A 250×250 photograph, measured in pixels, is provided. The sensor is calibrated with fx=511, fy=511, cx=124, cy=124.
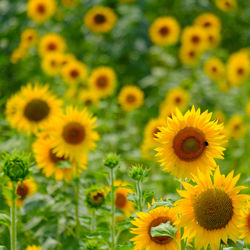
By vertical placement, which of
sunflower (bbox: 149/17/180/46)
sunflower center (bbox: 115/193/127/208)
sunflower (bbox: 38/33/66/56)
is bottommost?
sunflower center (bbox: 115/193/127/208)

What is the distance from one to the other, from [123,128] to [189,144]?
2.97m

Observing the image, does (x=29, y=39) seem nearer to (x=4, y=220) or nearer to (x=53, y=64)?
(x=53, y=64)

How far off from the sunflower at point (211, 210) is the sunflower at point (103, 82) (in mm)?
3003

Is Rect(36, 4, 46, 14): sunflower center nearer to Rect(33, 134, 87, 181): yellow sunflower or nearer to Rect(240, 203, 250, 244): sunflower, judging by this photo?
Rect(33, 134, 87, 181): yellow sunflower

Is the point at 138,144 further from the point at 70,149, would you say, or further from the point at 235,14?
the point at 235,14

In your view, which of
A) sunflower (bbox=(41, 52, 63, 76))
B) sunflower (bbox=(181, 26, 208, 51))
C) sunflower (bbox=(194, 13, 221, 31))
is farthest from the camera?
sunflower (bbox=(194, 13, 221, 31))

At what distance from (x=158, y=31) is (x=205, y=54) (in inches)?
24.1

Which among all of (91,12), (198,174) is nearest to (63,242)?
(198,174)

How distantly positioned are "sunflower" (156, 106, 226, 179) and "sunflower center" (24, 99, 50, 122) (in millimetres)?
1406

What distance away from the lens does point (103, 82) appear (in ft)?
14.4

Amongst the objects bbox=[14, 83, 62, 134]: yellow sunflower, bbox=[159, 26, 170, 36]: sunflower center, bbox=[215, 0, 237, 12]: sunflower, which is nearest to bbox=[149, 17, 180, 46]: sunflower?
bbox=[159, 26, 170, 36]: sunflower center

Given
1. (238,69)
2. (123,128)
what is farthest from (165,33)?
(123,128)

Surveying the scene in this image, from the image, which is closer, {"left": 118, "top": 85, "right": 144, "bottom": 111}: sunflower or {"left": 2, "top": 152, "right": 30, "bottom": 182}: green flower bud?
{"left": 2, "top": 152, "right": 30, "bottom": 182}: green flower bud

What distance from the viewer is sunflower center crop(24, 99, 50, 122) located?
2.78m
